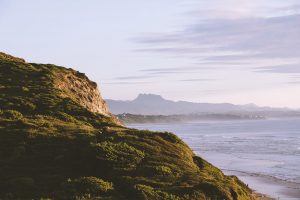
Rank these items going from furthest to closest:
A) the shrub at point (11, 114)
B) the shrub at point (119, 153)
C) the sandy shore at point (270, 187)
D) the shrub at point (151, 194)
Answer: the sandy shore at point (270, 187) < the shrub at point (11, 114) < the shrub at point (119, 153) < the shrub at point (151, 194)

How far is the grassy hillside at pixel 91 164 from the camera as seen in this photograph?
24000 mm

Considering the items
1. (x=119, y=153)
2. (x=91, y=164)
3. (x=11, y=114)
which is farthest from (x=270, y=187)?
(x=91, y=164)

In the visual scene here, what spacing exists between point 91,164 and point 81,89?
2325cm

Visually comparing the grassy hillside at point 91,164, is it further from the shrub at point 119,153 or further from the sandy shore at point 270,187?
the sandy shore at point 270,187

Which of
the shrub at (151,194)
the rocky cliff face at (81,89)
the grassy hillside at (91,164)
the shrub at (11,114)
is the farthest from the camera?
the rocky cliff face at (81,89)

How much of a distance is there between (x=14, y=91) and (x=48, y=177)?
678 inches

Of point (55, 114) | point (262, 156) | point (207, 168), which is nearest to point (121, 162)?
point (207, 168)

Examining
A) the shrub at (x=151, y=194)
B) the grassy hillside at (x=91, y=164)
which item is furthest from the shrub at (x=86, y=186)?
the shrub at (x=151, y=194)

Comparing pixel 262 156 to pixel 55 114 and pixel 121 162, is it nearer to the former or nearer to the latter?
pixel 55 114

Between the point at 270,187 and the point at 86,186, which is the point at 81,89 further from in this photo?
the point at 86,186

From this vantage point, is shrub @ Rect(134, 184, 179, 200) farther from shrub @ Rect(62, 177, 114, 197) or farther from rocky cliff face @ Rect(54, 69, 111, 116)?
rocky cliff face @ Rect(54, 69, 111, 116)

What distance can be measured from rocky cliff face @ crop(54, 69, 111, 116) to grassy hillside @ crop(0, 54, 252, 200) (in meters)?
10.0

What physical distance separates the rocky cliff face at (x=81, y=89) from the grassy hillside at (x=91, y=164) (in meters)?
10.0

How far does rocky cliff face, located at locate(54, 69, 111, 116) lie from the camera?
4706cm
